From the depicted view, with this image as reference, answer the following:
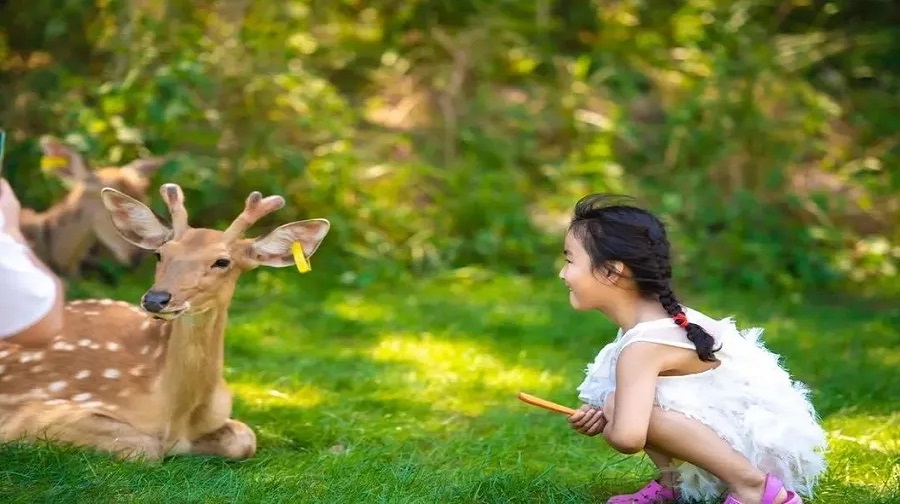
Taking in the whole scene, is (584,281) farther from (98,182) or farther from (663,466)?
(98,182)

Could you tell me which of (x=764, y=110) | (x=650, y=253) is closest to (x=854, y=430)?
(x=650, y=253)

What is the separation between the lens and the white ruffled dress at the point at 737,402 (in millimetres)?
3105

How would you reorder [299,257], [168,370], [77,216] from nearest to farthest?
[299,257] < [168,370] < [77,216]

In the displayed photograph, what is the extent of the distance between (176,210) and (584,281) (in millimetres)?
1252

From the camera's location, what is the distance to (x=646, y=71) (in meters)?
8.51

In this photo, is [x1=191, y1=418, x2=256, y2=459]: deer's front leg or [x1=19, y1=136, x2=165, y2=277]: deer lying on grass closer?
[x1=191, y1=418, x2=256, y2=459]: deer's front leg

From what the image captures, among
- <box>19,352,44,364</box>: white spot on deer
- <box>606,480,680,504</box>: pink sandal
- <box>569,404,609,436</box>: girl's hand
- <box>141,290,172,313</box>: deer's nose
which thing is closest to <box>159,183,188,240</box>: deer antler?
<box>141,290,172,313</box>: deer's nose

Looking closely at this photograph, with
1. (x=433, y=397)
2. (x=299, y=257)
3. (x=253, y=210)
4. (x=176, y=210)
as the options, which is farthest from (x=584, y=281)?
(x=433, y=397)

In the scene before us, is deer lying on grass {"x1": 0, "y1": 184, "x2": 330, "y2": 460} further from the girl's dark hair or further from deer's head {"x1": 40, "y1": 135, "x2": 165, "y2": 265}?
deer's head {"x1": 40, "y1": 135, "x2": 165, "y2": 265}

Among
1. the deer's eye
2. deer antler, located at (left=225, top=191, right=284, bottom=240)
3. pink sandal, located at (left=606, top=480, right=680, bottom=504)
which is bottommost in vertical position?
pink sandal, located at (left=606, top=480, right=680, bottom=504)

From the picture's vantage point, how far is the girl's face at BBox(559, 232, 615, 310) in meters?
3.19

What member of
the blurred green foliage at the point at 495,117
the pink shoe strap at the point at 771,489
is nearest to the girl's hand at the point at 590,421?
the pink shoe strap at the point at 771,489

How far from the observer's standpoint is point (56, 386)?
392cm

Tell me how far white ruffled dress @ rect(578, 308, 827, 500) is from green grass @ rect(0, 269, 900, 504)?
302mm
